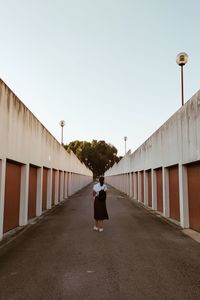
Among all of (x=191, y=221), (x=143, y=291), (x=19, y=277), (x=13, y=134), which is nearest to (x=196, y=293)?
(x=143, y=291)

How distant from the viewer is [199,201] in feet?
27.5

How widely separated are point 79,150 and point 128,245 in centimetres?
7115

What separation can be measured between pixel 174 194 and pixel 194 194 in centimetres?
231

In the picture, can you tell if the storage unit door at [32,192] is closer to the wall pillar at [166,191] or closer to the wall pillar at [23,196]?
the wall pillar at [23,196]

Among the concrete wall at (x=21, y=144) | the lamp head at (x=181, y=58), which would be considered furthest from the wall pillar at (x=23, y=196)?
the lamp head at (x=181, y=58)

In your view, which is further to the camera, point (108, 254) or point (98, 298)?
point (108, 254)

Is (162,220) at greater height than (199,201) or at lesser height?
lesser

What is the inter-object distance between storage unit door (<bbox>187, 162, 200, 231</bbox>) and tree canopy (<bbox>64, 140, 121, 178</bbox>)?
Answer: 6814cm

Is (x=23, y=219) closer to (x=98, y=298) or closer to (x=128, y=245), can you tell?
(x=128, y=245)

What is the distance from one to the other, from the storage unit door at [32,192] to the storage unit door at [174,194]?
5972mm

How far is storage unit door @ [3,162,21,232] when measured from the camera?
848 cm

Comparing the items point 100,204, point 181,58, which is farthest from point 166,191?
point 181,58

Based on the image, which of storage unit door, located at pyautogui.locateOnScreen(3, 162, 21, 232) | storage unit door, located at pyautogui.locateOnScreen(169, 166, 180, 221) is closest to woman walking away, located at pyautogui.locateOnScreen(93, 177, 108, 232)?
storage unit door, located at pyautogui.locateOnScreen(3, 162, 21, 232)

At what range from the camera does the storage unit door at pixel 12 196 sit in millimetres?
8484
